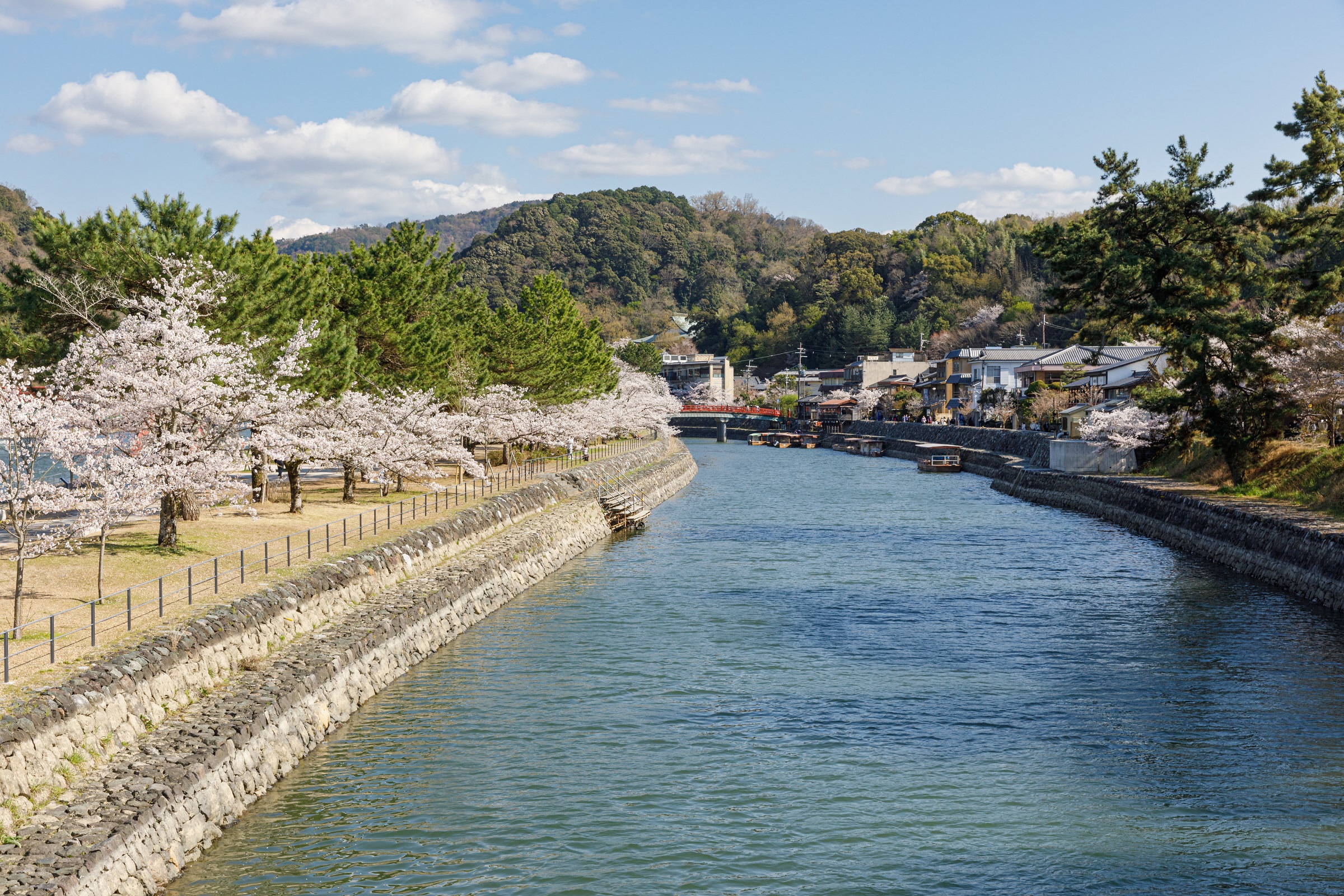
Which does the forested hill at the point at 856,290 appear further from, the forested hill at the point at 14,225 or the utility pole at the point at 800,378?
the forested hill at the point at 14,225

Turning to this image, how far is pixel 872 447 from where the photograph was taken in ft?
375

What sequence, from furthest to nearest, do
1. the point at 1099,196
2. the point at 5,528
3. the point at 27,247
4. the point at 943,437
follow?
the point at 27,247
the point at 943,437
the point at 1099,196
the point at 5,528

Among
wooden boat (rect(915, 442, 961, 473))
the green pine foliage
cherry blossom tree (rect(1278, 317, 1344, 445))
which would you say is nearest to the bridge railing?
the green pine foliage

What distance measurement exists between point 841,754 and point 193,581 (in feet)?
48.0

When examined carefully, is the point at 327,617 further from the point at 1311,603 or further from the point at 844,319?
the point at 844,319

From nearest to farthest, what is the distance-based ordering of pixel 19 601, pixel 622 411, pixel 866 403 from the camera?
pixel 19 601 < pixel 622 411 < pixel 866 403

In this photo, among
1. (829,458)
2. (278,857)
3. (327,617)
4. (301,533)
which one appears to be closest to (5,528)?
(301,533)

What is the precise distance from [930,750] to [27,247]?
120 metres

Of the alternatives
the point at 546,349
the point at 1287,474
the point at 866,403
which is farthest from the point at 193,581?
the point at 866,403

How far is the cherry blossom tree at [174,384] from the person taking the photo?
1012 inches

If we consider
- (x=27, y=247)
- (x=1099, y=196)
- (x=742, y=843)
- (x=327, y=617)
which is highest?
(x=27, y=247)

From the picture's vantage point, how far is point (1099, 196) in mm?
43281

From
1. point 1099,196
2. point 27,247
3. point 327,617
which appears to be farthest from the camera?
point 27,247

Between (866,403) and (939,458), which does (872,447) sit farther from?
(866,403)
